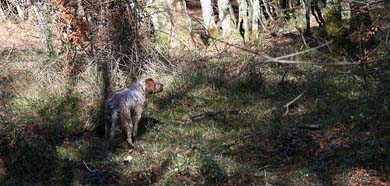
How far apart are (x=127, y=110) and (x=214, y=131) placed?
1587mm

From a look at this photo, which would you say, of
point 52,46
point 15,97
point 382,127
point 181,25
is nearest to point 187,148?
point 382,127

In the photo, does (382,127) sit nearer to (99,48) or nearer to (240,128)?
(240,128)

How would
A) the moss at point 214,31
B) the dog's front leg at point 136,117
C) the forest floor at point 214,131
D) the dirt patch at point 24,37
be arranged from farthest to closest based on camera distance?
1. the moss at point 214,31
2. the dirt patch at point 24,37
3. the dog's front leg at point 136,117
4. the forest floor at point 214,131

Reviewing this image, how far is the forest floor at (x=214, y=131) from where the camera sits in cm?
759

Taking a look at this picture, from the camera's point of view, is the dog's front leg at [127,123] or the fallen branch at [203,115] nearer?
the dog's front leg at [127,123]

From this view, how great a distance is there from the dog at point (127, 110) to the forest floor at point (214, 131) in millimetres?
252

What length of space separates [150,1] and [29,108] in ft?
14.9

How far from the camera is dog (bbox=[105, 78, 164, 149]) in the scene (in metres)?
8.62

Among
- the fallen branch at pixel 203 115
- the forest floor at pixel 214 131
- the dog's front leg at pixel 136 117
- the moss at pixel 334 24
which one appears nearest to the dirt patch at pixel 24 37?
the forest floor at pixel 214 131

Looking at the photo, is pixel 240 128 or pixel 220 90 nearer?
pixel 240 128

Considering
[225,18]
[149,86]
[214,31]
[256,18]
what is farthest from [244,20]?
[149,86]

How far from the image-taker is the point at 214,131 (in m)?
9.38

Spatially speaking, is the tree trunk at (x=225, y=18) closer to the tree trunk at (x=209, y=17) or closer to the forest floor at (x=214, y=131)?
the tree trunk at (x=209, y=17)

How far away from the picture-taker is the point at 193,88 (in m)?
11.9
